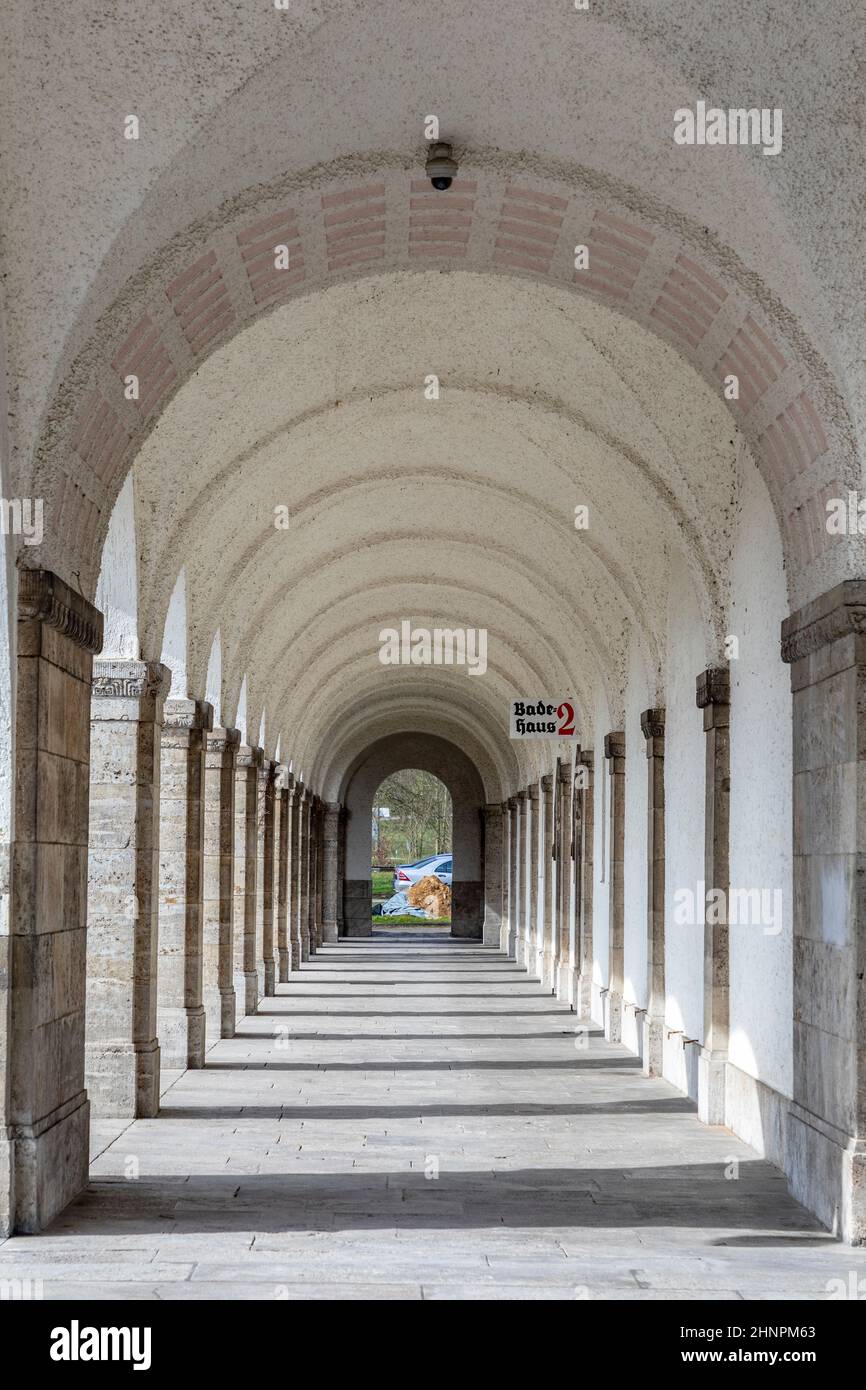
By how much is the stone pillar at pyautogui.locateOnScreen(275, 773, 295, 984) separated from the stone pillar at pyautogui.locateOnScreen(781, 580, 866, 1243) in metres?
17.3

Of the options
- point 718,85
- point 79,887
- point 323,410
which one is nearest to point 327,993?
point 323,410

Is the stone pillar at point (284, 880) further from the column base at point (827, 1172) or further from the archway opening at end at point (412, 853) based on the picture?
the archway opening at end at point (412, 853)

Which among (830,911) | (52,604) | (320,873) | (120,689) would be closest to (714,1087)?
(830,911)

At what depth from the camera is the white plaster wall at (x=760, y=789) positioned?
32.5 feet

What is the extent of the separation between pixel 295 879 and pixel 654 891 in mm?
16301

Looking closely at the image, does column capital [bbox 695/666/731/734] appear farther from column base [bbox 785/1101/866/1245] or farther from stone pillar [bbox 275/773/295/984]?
stone pillar [bbox 275/773/295/984]

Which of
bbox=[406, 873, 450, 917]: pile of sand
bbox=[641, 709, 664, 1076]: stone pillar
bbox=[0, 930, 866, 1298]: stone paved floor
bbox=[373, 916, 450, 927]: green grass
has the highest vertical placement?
bbox=[641, 709, 664, 1076]: stone pillar

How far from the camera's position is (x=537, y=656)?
24.0 meters

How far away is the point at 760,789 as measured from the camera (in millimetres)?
10625

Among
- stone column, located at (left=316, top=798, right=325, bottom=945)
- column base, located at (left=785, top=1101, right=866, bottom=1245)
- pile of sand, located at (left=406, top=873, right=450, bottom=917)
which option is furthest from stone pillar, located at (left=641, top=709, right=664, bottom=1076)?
pile of sand, located at (left=406, top=873, right=450, bottom=917)

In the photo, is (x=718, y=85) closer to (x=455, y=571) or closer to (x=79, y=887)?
(x=79, y=887)

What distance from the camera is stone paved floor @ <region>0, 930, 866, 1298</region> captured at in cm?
687

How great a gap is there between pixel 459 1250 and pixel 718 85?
536 centimetres

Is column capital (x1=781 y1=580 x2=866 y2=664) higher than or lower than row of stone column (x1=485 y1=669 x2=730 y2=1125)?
higher
